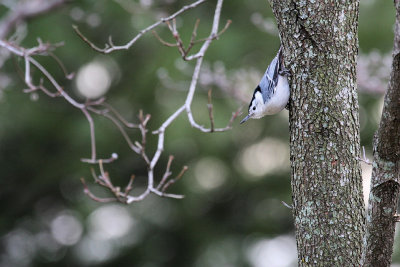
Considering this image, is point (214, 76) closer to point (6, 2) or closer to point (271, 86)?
point (271, 86)

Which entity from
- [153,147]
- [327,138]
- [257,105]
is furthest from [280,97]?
[153,147]

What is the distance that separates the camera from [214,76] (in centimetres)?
414

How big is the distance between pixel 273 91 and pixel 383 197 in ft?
3.01

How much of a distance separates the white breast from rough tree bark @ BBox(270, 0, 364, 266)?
191mm

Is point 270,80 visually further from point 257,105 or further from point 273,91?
point 257,105

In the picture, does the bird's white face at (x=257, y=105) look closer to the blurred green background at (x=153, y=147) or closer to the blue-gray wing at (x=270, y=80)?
the blue-gray wing at (x=270, y=80)

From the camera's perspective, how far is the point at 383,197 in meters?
1.57

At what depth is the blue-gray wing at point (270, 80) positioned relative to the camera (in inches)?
90.3

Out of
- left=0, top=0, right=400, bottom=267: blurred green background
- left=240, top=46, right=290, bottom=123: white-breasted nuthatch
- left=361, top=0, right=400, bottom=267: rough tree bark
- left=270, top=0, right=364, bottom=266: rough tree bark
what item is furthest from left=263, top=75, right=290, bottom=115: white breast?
left=0, top=0, right=400, bottom=267: blurred green background

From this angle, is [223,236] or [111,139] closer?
[111,139]

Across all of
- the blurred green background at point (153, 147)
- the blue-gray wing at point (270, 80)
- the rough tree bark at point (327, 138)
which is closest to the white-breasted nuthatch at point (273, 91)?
the blue-gray wing at point (270, 80)

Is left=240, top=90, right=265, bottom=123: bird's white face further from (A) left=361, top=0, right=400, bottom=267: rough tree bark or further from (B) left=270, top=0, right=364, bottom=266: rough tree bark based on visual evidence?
(A) left=361, top=0, right=400, bottom=267: rough tree bark

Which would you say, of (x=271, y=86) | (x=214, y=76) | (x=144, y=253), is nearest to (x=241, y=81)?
(x=214, y=76)

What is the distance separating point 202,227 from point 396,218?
12.9 feet
